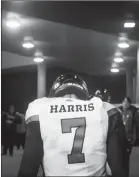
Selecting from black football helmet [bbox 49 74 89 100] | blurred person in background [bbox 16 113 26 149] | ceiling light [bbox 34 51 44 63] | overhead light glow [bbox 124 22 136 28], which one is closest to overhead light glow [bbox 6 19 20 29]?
ceiling light [bbox 34 51 44 63]

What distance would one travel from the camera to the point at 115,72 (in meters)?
4.62

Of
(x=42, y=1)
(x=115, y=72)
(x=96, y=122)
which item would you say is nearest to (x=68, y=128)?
(x=96, y=122)

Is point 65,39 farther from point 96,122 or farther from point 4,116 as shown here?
point 96,122

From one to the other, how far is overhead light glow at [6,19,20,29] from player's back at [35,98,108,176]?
3481 millimetres

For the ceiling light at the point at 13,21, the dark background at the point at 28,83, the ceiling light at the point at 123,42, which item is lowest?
the dark background at the point at 28,83

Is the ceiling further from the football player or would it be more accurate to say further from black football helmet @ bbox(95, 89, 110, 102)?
the football player

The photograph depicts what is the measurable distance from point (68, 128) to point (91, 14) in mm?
3276

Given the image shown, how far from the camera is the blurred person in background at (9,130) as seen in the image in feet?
16.7

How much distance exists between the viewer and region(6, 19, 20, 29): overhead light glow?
4.47 meters

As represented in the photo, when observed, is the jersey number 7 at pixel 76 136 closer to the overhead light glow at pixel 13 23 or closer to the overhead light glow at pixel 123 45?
the overhead light glow at pixel 13 23

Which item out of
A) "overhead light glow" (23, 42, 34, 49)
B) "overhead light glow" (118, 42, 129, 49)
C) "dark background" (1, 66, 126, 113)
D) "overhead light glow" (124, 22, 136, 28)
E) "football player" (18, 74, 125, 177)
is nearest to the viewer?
"football player" (18, 74, 125, 177)

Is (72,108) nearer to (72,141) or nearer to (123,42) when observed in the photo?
(72,141)

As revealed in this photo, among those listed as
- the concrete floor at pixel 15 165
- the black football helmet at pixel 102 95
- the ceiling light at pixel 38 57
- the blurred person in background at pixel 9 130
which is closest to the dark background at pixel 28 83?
the ceiling light at pixel 38 57

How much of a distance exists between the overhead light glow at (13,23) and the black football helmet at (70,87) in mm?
3385
